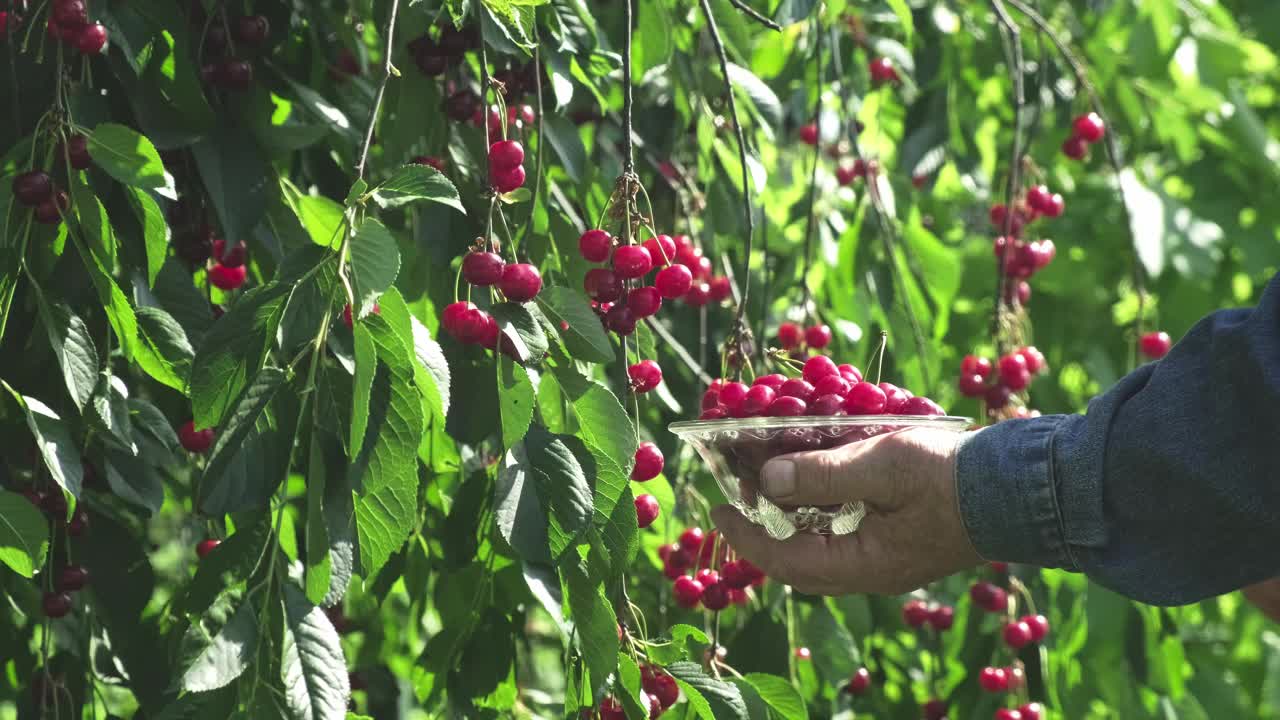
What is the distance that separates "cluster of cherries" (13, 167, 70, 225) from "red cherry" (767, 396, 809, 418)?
28.1 inches

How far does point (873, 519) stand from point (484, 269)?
19.4 inches

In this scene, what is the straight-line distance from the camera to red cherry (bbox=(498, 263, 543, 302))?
119 cm

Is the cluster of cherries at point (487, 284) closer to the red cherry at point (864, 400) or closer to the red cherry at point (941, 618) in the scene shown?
the red cherry at point (864, 400)

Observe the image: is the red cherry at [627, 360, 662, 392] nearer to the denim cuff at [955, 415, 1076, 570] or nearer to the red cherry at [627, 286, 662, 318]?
the red cherry at [627, 286, 662, 318]

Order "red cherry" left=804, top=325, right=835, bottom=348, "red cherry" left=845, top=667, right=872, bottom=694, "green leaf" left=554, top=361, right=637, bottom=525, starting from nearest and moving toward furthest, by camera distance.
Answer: "green leaf" left=554, top=361, right=637, bottom=525 → "red cherry" left=804, top=325, right=835, bottom=348 → "red cherry" left=845, top=667, right=872, bottom=694

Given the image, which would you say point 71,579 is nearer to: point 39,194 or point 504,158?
point 39,194

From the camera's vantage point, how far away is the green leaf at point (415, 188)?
3.65 ft

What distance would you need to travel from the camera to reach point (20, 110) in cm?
139

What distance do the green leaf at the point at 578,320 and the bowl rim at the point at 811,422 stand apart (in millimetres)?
99

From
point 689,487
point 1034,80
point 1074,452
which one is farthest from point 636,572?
point 1034,80

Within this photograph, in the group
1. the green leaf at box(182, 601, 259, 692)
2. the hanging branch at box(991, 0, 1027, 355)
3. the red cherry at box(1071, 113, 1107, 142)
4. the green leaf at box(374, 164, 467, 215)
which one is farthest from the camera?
the red cherry at box(1071, 113, 1107, 142)

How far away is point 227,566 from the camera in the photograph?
3.68ft

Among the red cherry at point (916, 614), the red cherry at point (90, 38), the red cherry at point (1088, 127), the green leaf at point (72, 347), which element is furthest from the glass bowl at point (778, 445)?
the red cherry at point (1088, 127)

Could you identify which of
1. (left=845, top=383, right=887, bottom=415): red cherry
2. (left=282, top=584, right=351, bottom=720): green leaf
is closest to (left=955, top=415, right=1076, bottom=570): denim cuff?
(left=845, top=383, right=887, bottom=415): red cherry
